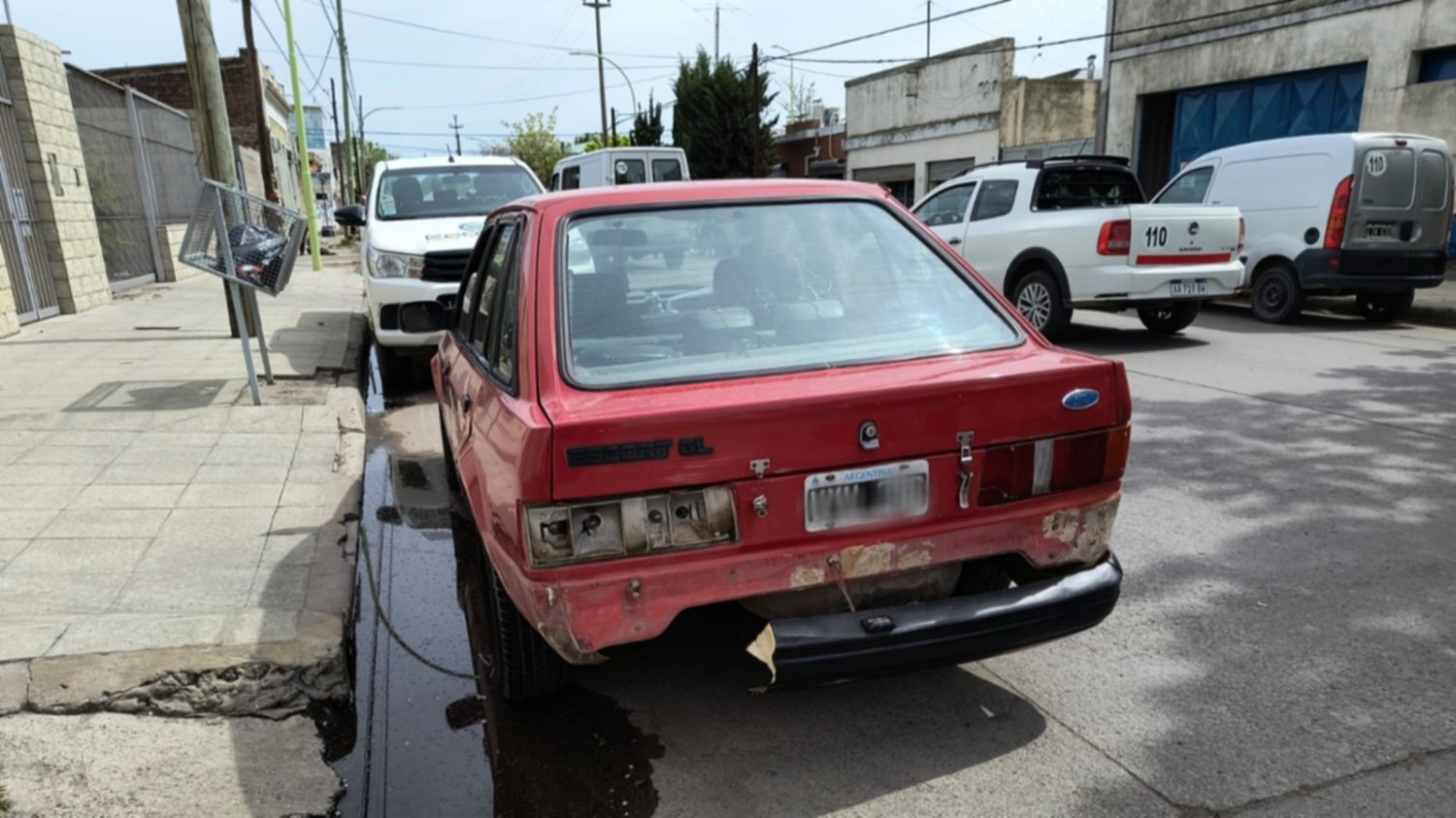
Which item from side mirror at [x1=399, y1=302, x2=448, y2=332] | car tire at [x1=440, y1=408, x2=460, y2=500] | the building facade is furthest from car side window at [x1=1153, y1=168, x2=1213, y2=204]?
side mirror at [x1=399, y1=302, x2=448, y2=332]

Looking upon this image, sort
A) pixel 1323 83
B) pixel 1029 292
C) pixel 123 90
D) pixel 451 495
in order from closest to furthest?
1. pixel 451 495
2. pixel 1029 292
3. pixel 123 90
4. pixel 1323 83

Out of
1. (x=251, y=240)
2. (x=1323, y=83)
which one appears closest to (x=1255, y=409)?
(x=251, y=240)

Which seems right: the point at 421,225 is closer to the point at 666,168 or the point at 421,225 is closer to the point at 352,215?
the point at 352,215

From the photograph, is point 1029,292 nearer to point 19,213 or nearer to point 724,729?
point 724,729

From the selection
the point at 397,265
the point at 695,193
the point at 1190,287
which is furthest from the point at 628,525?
the point at 1190,287

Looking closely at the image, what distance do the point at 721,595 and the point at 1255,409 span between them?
552 centimetres

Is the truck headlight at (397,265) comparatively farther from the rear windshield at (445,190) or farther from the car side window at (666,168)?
the car side window at (666,168)

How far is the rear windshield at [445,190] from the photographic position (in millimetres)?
8930

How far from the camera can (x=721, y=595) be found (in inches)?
99.5

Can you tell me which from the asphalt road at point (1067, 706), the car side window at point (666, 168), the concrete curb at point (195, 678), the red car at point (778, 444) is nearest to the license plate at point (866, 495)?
the red car at point (778, 444)

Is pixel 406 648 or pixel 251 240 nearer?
pixel 406 648

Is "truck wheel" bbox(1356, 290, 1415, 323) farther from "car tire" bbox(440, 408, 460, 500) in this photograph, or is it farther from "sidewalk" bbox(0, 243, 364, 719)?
"sidewalk" bbox(0, 243, 364, 719)

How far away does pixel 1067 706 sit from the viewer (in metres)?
3.01

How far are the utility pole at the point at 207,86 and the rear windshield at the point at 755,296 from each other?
20.0 ft
